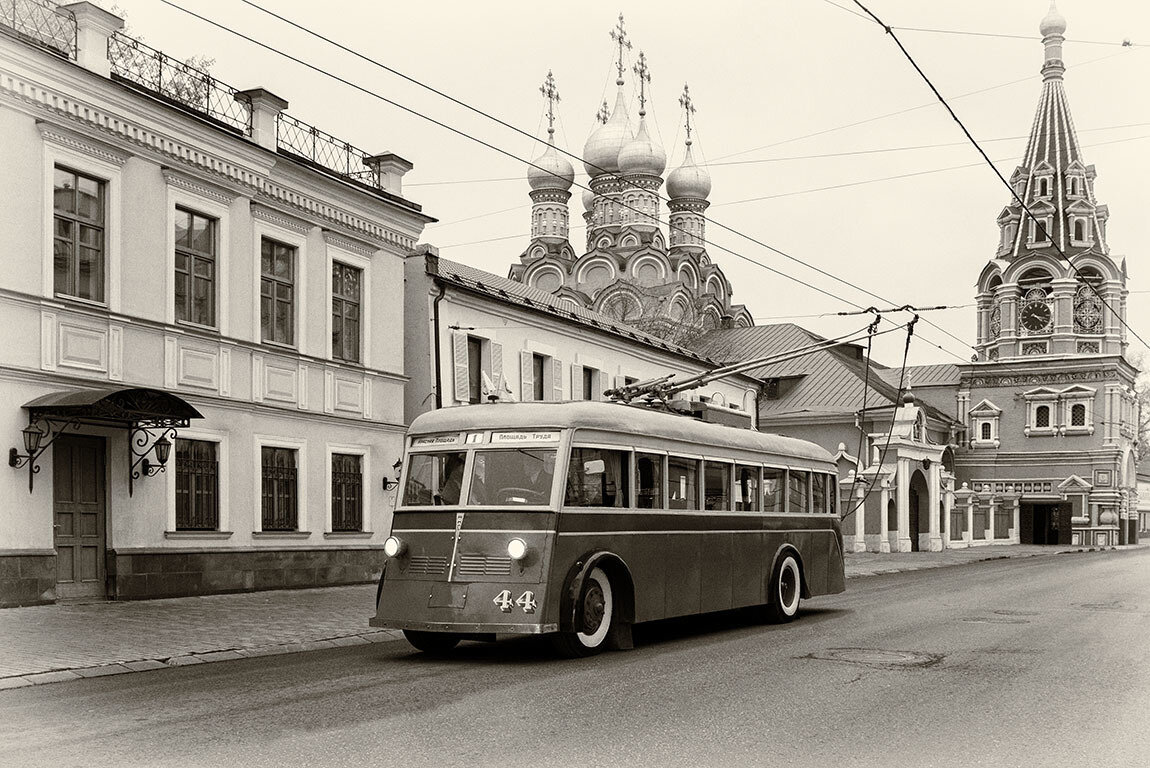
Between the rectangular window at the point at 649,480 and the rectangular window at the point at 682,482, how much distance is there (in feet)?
0.74

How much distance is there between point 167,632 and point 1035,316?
66985 mm

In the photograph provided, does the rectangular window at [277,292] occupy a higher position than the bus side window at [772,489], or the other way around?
the rectangular window at [277,292]

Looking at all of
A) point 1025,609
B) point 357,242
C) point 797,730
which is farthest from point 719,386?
point 797,730

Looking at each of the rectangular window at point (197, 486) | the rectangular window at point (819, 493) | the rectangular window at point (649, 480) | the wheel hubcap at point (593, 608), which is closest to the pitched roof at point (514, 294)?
the rectangular window at point (197, 486)

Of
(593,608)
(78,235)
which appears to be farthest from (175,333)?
(593,608)

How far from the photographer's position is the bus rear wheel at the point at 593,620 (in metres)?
12.0

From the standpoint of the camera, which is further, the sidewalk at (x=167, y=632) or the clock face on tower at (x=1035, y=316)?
the clock face on tower at (x=1035, y=316)

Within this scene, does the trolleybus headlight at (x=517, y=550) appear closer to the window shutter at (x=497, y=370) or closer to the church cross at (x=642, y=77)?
the window shutter at (x=497, y=370)

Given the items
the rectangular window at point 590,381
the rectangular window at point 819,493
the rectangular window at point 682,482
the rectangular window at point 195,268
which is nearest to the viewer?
the rectangular window at point 682,482

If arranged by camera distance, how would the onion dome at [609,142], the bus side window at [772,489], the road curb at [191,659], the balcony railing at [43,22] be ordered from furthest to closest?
the onion dome at [609,142] < the balcony railing at [43,22] < the bus side window at [772,489] < the road curb at [191,659]

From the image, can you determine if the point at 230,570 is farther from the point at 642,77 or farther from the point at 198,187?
the point at 642,77

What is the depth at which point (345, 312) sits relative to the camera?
23344 millimetres

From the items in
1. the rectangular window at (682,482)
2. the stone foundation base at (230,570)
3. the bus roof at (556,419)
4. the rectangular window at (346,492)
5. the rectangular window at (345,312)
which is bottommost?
the stone foundation base at (230,570)

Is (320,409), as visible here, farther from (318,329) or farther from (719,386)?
(719,386)
